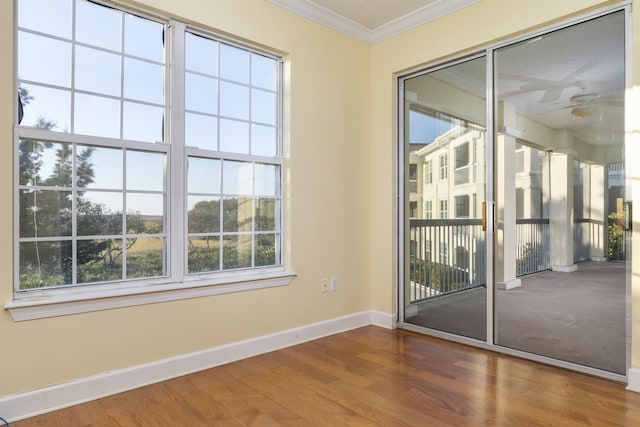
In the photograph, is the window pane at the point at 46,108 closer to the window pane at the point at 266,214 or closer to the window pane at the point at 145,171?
the window pane at the point at 145,171

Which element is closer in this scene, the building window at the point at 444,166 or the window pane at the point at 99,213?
the window pane at the point at 99,213

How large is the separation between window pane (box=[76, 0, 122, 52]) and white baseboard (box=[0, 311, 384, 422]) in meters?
1.99

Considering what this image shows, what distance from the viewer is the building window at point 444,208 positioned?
3441mm

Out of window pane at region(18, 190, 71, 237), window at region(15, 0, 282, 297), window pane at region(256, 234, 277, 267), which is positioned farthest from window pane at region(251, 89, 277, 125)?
window pane at region(18, 190, 71, 237)

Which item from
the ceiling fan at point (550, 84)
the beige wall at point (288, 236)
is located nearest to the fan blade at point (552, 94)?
the ceiling fan at point (550, 84)

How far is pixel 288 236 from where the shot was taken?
327cm

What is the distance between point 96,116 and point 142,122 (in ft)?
0.88

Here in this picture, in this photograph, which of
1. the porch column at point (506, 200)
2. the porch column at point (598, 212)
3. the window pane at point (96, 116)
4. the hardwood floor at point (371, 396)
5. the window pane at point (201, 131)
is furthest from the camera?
the porch column at point (506, 200)

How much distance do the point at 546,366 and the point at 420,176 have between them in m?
1.79

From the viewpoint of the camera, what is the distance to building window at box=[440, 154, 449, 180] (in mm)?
3443

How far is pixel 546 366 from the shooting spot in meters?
2.77

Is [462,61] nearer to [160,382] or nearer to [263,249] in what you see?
[263,249]

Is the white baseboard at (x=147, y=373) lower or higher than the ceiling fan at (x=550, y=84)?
lower

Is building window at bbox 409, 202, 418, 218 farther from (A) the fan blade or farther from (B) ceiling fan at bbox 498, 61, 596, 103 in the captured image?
(A) the fan blade
